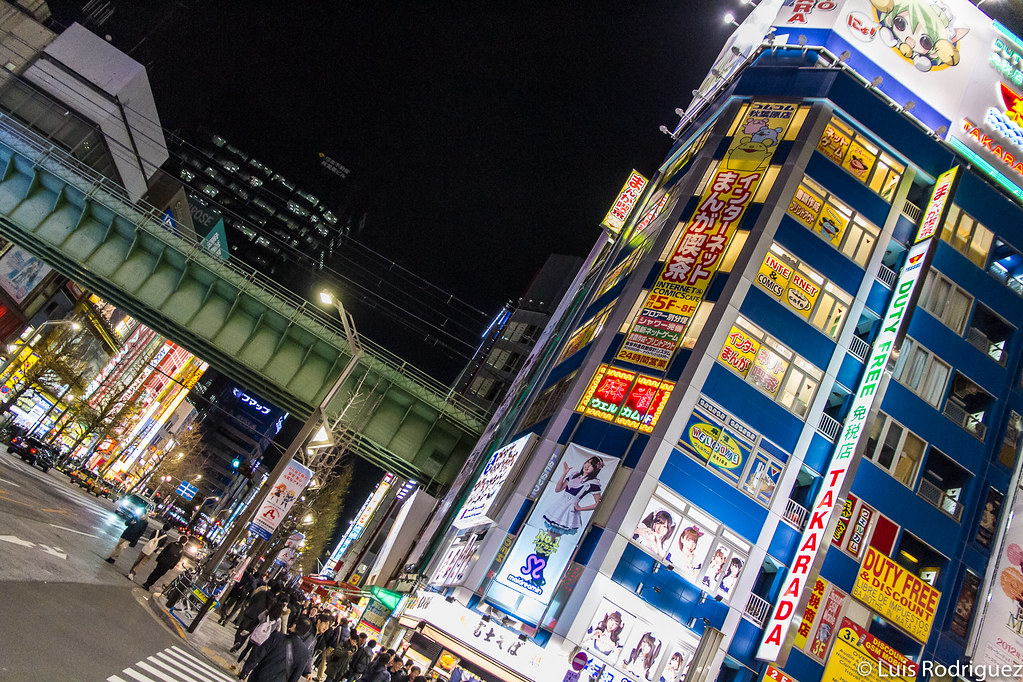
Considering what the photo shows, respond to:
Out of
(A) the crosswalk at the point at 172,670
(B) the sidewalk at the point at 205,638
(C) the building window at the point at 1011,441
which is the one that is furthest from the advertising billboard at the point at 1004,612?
(A) the crosswalk at the point at 172,670

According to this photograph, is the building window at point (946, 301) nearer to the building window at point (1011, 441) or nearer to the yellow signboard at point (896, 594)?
the building window at point (1011, 441)

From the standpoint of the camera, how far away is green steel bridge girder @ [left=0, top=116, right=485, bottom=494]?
113ft

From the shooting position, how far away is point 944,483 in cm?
3141

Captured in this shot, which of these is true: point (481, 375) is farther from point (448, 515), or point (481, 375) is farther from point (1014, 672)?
point (1014, 672)

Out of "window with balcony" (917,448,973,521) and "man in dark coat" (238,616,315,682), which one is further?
"window with balcony" (917,448,973,521)

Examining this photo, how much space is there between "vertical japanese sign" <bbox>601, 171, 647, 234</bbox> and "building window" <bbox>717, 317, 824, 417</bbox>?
17.6 meters

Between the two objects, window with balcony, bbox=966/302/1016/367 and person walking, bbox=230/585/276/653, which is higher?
window with balcony, bbox=966/302/1016/367

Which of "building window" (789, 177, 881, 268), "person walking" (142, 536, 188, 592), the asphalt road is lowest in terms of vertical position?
the asphalt road

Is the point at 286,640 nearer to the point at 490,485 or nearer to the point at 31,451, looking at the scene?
the point at 490,485

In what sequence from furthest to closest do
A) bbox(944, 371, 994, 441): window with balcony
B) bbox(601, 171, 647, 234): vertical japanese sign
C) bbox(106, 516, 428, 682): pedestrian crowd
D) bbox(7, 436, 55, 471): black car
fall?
bbox(7, 436, 55, 471): black car < bbox(601, 171, 647, 234): vertical japanese sign < bbox(944, 371, 994, 441): window with balcony < bbox(106, 516, 428, 682): pedestrian crowd

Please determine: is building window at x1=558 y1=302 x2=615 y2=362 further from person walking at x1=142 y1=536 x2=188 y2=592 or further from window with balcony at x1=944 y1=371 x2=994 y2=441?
person walking at x1=142 y1=536 x2=188 y2=592

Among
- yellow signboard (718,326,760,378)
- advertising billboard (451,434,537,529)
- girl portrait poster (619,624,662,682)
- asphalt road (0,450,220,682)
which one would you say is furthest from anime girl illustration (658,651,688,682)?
asphalt road (0,450,220,682)

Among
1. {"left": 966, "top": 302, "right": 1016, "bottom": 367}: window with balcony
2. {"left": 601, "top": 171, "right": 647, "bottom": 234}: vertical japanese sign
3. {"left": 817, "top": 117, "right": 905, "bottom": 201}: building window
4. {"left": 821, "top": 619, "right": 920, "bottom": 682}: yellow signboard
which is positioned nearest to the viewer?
{"left": 821, "top": 619, "right": 920, "bottom": 682}: yellow signboard

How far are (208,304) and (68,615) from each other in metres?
25.4
